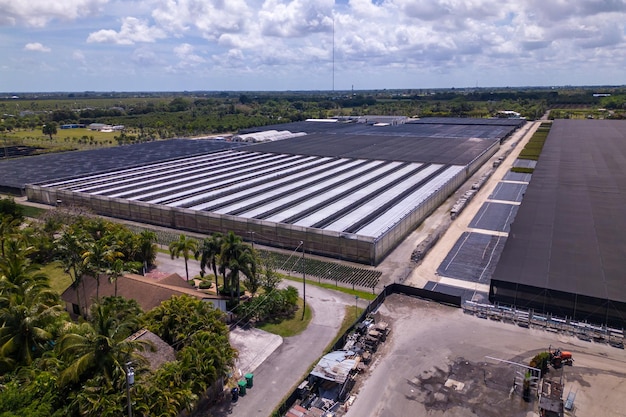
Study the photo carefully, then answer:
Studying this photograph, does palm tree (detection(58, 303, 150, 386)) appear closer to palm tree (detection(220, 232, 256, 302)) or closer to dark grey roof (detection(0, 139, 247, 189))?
palm tree (detection(220, 232, 256, 302))

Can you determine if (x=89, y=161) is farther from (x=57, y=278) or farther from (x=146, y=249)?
(x=146, y=249)

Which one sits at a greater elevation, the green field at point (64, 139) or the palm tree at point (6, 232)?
the green field at point (64, 139)

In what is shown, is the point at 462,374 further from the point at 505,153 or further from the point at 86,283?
the point at 505,153

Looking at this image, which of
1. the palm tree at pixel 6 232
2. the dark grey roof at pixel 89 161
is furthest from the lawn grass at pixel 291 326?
the dark grey roof at pixel 89 161

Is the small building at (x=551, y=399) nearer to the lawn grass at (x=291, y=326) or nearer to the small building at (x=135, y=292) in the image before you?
the lawn grass at (x=291, y=326)

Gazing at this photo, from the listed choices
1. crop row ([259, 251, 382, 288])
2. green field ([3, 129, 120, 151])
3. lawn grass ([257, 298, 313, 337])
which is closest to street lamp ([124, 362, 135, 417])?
lawn grass ([257, 298, 313, 337])

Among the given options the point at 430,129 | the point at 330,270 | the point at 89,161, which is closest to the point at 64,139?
the point at 89,161
